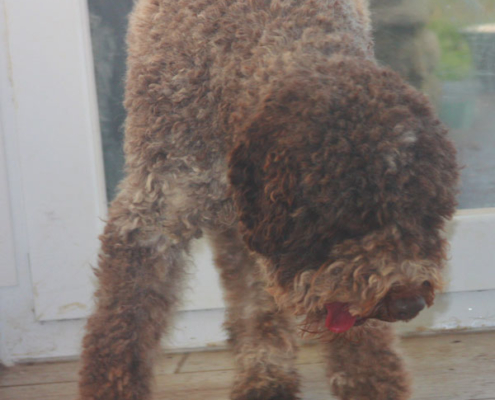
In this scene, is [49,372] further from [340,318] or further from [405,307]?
[405,307]

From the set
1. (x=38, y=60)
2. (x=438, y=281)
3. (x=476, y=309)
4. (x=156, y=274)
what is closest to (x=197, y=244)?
(x=156, y=274)

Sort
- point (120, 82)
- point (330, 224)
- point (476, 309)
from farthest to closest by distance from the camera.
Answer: point (476, 309) < point (120, 82) < point (330, 224)

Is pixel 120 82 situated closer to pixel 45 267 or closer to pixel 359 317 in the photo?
pixel 45 267

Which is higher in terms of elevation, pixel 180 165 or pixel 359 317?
pixel 180 165

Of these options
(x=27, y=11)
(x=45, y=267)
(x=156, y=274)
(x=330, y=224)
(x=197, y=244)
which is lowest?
(x=45, y=267)

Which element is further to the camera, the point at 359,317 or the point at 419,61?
the point at 419,61

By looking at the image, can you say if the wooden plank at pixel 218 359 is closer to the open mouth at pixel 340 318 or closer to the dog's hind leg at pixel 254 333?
the dog's hind leg at pixel 254 333

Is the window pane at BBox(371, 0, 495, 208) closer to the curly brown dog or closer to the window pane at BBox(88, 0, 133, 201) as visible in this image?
the curly brown dog

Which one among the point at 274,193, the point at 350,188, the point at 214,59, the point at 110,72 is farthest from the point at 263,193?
the point at 110,72

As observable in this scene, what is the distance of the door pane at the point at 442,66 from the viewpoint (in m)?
2.34

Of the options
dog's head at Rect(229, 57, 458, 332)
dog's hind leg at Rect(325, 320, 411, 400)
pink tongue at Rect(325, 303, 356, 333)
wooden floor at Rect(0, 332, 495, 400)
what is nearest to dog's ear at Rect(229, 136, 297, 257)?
dog's head at Rect(229, 57, 458, 332)

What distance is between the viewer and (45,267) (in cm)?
237

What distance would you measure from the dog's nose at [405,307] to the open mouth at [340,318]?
0.32 ft

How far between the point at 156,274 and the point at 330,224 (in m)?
0.54
